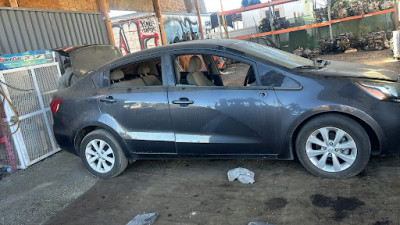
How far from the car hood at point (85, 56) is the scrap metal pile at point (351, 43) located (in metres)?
12.1

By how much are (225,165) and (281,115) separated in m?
1.20

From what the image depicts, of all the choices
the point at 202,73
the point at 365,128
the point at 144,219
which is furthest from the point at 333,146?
the point at 144,219

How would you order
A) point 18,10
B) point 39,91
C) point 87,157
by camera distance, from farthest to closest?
1. point 18,10
2. point 39,91
3. point 87,157

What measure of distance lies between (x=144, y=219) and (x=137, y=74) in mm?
2069

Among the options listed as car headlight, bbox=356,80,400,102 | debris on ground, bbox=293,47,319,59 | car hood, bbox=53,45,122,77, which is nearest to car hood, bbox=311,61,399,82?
car headlight, bbox=356,80,400,102

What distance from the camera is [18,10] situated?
6.49 metres

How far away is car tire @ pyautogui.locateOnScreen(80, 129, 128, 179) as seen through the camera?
442 centimetres

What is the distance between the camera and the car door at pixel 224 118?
145 inches

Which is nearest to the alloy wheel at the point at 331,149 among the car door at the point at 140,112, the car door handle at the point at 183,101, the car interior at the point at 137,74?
the car door handle at the point at 183,101

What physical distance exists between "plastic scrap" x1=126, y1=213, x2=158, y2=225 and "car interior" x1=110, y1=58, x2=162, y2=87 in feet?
5.55

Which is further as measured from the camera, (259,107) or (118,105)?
(118,105)

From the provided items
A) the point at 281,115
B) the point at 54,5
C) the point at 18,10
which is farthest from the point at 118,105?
the point at 54,5

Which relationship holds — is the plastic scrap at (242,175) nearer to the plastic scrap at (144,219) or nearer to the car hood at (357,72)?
the plastic scrap at (144,219)

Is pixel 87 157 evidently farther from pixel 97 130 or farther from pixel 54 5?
pixel 54 5
